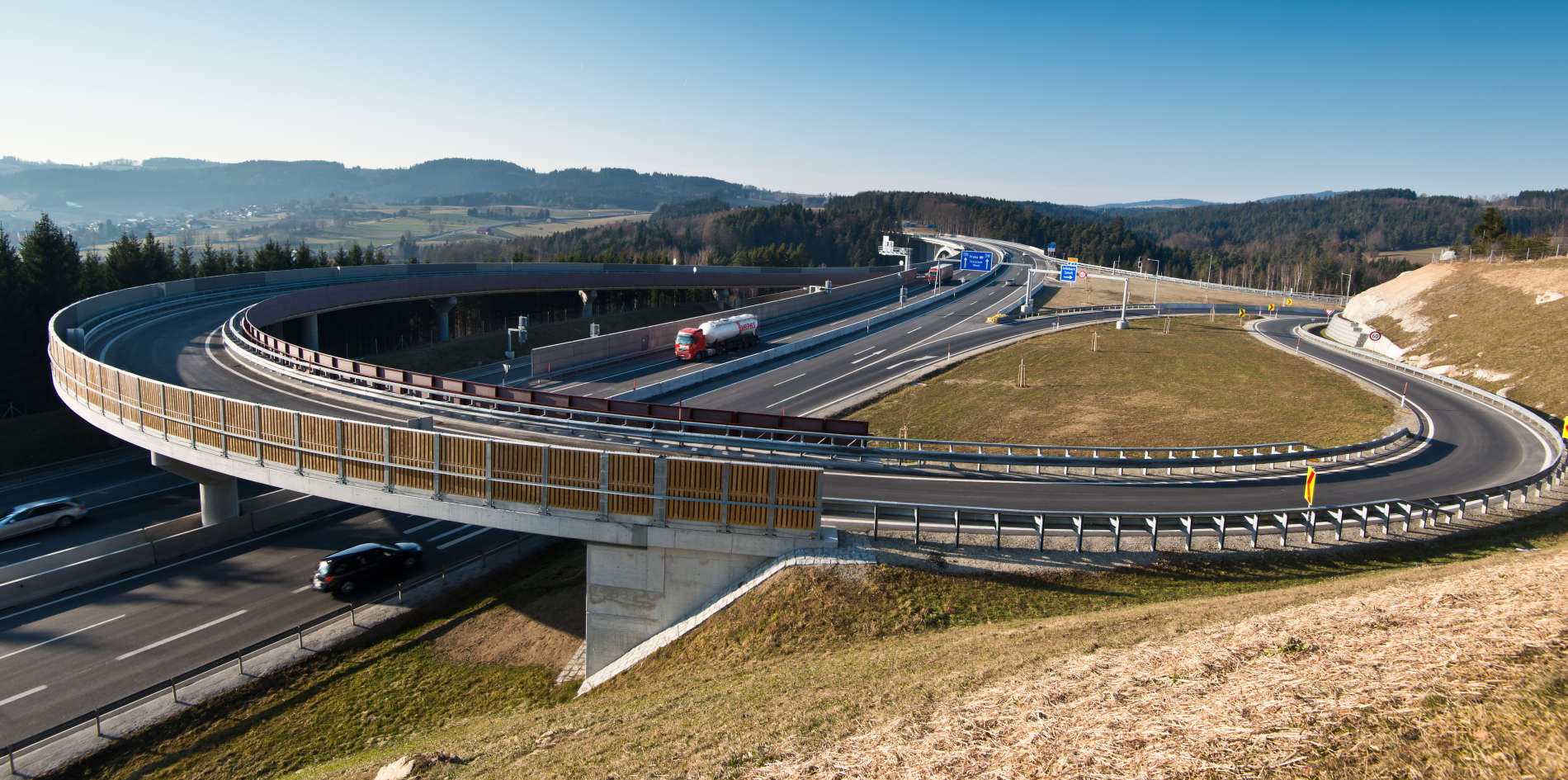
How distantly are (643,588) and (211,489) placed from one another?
73.6 feet

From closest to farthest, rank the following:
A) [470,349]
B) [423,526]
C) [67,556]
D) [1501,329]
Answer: [67,556] < [423,526] < [1501,329] < [470,349]

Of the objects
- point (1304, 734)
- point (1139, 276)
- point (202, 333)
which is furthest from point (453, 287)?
point (1139, 276)

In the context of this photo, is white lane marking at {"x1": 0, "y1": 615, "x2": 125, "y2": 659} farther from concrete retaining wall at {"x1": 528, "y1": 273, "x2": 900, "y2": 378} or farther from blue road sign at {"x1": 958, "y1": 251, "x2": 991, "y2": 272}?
blue road sign at {"x1": 958, "y1": 251, "x2": 991, "y2": 272}

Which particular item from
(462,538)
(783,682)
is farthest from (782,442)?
(462,538)

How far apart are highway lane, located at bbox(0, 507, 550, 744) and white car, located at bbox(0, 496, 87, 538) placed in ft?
29.9

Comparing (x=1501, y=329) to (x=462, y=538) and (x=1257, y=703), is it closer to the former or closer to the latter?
(x=1257, y=703)

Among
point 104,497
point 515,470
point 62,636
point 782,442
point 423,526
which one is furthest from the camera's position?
point 104,497

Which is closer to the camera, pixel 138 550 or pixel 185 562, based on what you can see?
pixel 138 550

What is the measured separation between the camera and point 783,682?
15344mm

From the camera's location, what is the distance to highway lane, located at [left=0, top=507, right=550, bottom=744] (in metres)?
21.4

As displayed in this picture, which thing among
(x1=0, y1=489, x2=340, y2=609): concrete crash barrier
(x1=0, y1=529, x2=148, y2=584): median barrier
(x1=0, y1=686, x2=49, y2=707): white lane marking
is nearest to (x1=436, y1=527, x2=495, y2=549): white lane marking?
(x1=0, y1=489, x2=340, y2=609): concrete crash barrier

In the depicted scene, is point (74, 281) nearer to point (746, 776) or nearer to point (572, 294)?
point (572, 294)

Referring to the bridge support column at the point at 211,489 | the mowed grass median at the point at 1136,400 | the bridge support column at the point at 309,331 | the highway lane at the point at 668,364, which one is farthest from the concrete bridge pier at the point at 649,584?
the bridge support column at the point at 309,331

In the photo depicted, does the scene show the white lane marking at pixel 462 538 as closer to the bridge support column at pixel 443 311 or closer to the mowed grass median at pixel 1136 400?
the mowed grass median at pixel 1136 400
